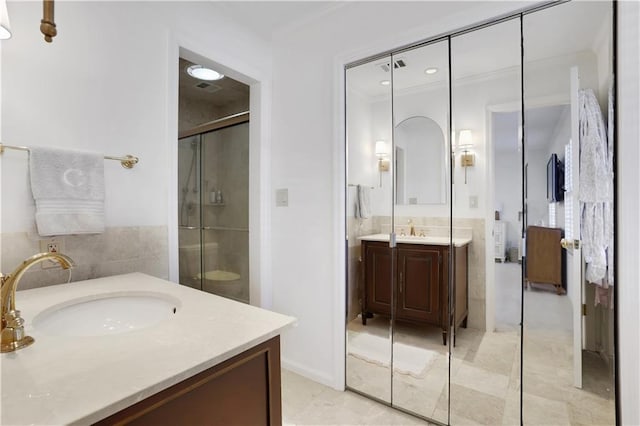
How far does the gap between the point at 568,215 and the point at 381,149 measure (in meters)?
1.01

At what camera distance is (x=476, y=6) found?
5.18 ft

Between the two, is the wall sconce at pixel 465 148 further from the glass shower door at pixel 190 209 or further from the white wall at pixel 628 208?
the glass shower door at pixel 190 209

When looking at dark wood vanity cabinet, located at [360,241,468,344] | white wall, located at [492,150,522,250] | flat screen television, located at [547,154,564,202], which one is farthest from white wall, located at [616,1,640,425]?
dark wood vanity cabinet, located at [360,241,468,344]

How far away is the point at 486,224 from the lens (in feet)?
5.45

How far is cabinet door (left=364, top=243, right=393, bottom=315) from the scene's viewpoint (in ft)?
6.57

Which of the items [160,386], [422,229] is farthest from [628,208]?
[160,386]

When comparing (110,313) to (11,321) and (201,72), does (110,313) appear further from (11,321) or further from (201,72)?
(201,72)

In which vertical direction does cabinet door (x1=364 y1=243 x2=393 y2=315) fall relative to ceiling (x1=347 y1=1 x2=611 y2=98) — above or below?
below

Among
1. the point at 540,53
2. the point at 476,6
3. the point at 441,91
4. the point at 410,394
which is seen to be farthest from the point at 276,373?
the point at 476,6

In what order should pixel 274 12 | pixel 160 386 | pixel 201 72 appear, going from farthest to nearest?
pixel 201 72 < pixel 274 12 < pixel 160 386

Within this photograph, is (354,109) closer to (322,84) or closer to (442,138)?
(322,84)

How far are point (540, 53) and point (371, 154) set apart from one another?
96cm

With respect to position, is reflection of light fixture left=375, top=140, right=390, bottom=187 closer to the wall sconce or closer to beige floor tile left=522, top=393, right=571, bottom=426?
the wall sconce

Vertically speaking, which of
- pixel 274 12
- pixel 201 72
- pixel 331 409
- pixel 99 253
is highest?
pixel 274 12
